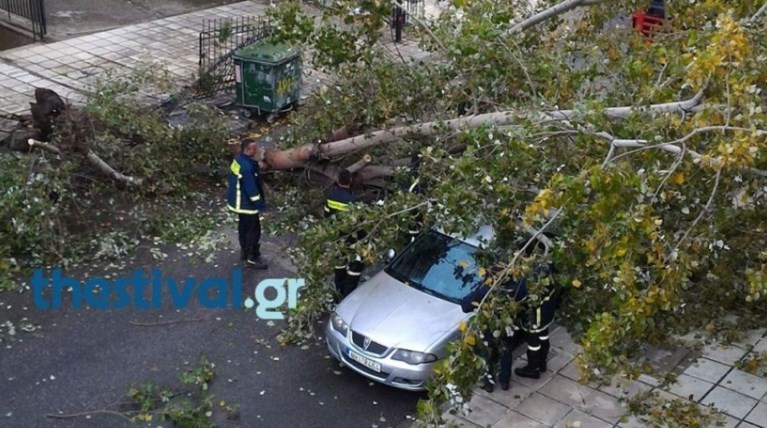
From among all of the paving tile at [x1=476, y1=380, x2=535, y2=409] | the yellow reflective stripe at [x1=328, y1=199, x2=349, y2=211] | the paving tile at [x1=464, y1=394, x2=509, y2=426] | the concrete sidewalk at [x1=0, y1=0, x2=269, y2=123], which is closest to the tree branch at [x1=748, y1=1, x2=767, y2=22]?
the paving tile at [x1=476, y1=380, x2=535, y2=409]

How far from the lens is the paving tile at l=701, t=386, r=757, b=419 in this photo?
847 cm

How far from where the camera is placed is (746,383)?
8914 mm

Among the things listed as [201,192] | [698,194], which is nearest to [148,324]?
[201,192]

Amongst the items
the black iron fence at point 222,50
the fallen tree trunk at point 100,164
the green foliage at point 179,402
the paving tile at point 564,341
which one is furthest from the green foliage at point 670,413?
the black iron fence at point 222,50

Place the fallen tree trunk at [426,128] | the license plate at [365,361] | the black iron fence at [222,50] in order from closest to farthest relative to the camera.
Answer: the fallen tree trunk at [426,128], the license plate at [365,361], the black iron fence at [222,50]

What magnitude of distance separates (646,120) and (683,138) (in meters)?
0.84

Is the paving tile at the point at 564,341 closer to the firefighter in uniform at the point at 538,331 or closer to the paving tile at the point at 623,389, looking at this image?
the firefighter in uniform at the point at 538,331

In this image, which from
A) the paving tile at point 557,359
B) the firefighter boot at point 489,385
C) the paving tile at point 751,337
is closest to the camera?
the firefighter boot at point 489,385

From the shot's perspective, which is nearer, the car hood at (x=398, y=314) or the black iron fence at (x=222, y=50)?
the car hood at (x=398, y=314)

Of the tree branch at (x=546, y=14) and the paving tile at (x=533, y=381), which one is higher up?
the tree branch at (x=546, y=14)

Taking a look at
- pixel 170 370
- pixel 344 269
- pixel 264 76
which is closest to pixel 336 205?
pixel 344 269

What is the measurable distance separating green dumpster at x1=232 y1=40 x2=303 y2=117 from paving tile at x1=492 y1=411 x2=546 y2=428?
7279mm

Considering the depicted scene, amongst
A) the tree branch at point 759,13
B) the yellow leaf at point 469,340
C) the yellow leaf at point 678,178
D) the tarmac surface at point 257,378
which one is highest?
the tree branch at point 759,13

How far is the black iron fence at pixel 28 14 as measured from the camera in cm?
1736
